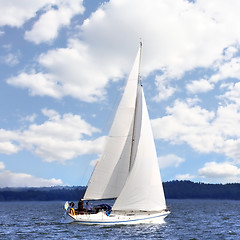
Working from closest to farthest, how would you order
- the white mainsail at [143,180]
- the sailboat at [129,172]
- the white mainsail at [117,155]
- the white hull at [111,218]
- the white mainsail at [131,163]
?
the white hull at [111,218] → the sailboat at [129,172] → the white mainsail at [143,180] → the white mainsail at [131,163] → the white mainsail at [117,155]

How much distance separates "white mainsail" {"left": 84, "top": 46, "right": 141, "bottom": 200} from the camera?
39.3m

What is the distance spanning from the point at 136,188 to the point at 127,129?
6.73 metres

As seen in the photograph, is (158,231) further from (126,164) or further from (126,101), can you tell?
(126,101)

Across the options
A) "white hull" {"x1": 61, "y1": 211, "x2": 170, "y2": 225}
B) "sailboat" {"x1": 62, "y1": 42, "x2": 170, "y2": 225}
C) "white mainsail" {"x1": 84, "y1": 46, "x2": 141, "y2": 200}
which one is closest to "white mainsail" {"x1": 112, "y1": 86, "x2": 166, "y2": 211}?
"sailboat" {"x1": 62, "y1": 42, "x2": 170, "y2": 225}

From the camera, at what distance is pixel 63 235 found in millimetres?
35375

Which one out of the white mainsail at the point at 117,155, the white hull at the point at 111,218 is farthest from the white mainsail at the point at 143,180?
the white mainsail at the point at 117,155

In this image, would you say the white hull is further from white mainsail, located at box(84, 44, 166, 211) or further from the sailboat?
white mainsail, located at box(84, 44, 166, 211)

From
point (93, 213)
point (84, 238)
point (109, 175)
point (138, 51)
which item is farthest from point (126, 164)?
point (138, 51)

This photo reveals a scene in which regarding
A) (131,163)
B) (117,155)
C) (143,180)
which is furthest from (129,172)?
(117,155)

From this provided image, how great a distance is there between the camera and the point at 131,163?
131 ft

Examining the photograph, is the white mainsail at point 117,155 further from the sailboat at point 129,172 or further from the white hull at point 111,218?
the white hull at point 111,218

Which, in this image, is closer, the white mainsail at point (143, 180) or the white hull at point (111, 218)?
the white hull at point (111, 218)

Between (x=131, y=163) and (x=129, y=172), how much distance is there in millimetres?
1049

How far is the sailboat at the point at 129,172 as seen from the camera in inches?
1495
